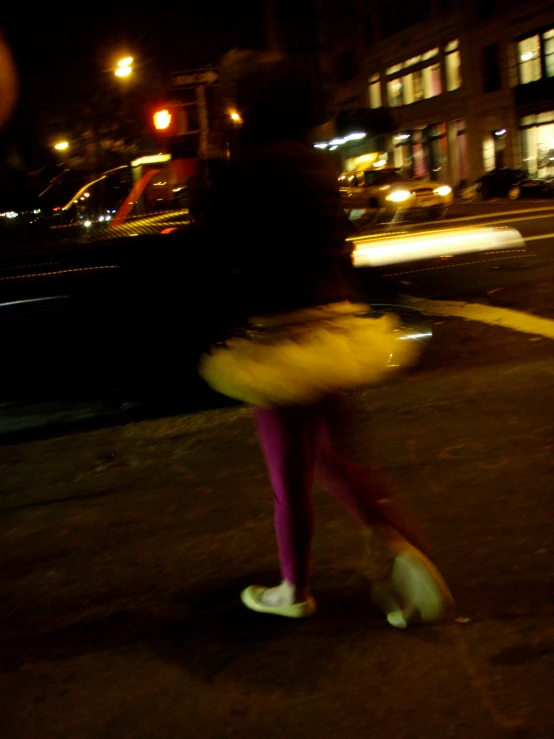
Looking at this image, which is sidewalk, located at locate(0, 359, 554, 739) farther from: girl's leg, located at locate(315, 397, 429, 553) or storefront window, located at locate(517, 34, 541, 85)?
storefront window, located at locate(517, 34, 541, 85)

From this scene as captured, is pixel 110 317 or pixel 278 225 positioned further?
pixel 110 317

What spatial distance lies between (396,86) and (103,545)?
161ft

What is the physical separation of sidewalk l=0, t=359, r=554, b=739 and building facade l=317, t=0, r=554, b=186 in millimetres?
33596

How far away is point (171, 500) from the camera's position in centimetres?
474

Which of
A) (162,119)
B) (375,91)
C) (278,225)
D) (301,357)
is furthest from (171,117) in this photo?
(375,91)

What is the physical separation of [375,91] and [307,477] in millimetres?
52236

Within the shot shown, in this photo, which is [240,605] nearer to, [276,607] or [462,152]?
[276,607]

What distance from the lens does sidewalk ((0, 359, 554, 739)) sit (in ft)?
→ 9.21

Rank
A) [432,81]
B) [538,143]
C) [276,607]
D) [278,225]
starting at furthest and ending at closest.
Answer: [432,81], [538,143], [276,607], [278,225]

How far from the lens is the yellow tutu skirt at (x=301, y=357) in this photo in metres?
2.81

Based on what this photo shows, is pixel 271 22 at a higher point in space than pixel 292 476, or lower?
higher

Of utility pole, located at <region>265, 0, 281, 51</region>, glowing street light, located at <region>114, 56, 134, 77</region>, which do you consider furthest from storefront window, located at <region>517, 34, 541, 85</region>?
glowing street light, located at <region>114, 56, 134, 77</region>

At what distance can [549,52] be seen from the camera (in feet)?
122

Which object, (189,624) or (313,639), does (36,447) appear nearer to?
(189,624)
